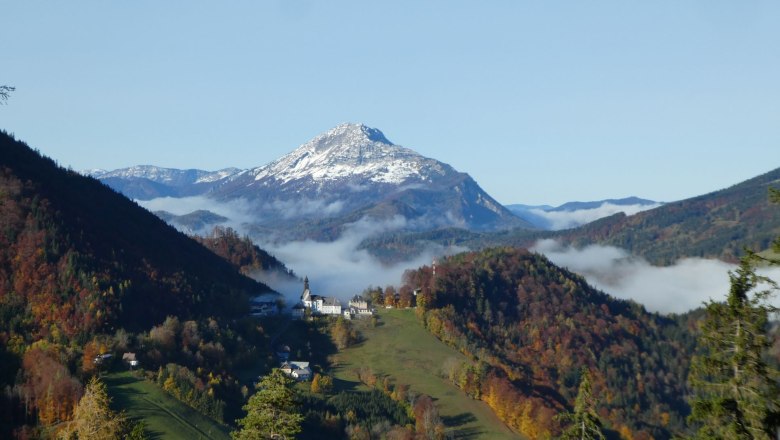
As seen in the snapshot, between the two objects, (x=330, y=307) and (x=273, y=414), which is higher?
(x=273, y=414)

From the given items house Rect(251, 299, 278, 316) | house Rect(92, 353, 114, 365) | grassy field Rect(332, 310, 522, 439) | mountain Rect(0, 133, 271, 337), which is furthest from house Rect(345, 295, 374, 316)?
house Rect(92, 353, 114, 365)

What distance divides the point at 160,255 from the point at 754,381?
174 meters

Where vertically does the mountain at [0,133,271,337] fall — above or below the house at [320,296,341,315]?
above

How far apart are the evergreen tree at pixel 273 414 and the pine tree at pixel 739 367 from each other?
54.0ft

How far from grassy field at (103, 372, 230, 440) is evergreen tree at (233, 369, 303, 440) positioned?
7068 centimetres

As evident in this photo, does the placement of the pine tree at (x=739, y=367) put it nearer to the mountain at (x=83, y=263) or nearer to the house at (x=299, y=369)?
the house at (x=299, y=369)

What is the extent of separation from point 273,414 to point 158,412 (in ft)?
261

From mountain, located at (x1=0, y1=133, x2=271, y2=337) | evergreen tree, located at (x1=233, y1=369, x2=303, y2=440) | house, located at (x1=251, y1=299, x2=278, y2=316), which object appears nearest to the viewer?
evergreen tree, located at (x1=233, y1=369, x2=303, y2=440)

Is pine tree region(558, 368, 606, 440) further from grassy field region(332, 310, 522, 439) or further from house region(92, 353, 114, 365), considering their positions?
house region(92, 353, 114, 365)

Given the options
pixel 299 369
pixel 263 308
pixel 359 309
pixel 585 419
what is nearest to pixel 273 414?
pixel 585 419

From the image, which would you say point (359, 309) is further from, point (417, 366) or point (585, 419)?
point (585, 419)

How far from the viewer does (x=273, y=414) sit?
3256 cm

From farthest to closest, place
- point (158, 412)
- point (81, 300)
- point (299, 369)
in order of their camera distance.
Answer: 1. point (299, 369)
2. point (81, 300)
3. point (158, 412)

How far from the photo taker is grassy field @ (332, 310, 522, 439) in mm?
133125
